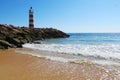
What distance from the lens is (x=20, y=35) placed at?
3159 centimetres

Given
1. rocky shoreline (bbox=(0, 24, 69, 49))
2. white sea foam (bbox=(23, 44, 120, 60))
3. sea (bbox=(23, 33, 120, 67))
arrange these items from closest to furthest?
1. sea (bbox=(23, 33, 120, 67))
2. white sea foam (bbox=(23, 44, 120, 60))
3. rocky shoreline (bbox=(0, 24, 69, 49))

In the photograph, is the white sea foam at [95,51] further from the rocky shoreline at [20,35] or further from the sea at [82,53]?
the rocky shoreline at [20,35]

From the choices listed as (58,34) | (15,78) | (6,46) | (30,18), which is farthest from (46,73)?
(58,34)

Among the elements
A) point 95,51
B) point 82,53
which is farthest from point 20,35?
point 82,53

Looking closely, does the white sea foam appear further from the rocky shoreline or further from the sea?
the rocky shoreline

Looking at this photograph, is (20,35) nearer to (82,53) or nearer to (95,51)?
(95,51)

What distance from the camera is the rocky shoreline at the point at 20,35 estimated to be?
74.5 feet

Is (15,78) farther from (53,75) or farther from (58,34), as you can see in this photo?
(58,34)

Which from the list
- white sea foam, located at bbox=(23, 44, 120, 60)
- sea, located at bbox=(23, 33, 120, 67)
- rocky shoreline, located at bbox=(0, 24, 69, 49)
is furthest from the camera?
rocky shoreline, located at bbox=(0, 24, 69, 49)

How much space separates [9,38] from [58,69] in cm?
1533

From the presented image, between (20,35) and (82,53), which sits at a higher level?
(20,35)

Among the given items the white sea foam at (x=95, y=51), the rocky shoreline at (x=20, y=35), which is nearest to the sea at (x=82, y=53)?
the white sea foam at (x=95, y=51)

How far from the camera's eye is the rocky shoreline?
22706mm

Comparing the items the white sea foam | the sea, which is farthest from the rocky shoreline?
the white sea foam
